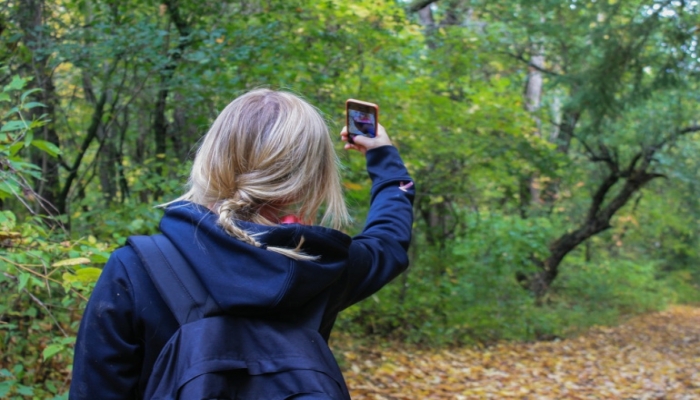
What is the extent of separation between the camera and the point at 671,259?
24594 millimetres

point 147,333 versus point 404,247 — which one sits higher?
point 404,247

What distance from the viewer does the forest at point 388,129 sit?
4297 millimetres

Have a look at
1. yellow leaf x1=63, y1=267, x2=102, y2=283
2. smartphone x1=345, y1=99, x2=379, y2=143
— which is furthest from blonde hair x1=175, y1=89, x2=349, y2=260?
yellow leaf x1=63, y1=267, x2=102, y2=283

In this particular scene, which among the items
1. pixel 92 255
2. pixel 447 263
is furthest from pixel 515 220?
pixel 92 255

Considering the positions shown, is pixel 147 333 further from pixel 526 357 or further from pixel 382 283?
pixel 526 357

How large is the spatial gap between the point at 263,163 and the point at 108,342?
487mm

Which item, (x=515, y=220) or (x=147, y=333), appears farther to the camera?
(x=515, y=220)

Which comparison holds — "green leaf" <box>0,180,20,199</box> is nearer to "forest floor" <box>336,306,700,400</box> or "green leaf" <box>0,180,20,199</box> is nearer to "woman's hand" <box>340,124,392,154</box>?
"woman's hand" <box>340,124,392,154</box>

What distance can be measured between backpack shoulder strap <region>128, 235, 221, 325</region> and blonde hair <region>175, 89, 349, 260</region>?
134 mm

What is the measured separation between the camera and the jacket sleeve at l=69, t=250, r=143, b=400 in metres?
1.37

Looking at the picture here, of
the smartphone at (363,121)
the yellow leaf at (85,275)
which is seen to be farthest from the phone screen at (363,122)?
the yellow leaf at (85,275)

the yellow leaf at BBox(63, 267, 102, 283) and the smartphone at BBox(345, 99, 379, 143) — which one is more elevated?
the smartphone at BBox(345, 99, 379, 143)

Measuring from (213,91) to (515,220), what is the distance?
6.74m

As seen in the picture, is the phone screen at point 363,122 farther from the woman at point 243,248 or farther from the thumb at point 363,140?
the woman at point 243,248
